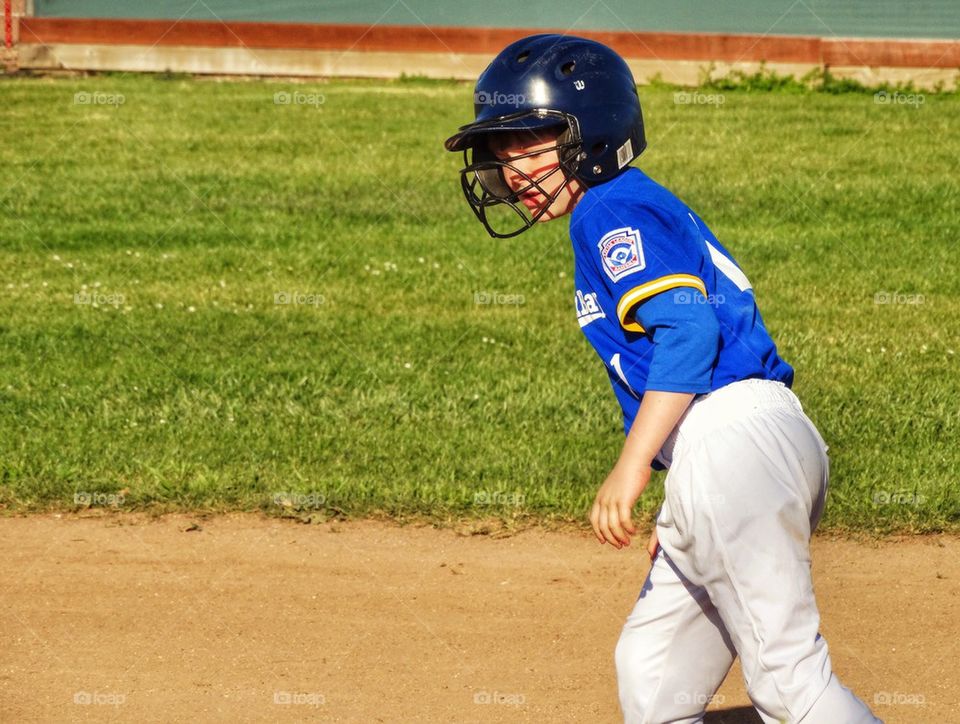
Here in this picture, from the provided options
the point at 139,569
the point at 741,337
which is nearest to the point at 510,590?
the point at 139,569

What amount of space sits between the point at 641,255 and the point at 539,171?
41 cm

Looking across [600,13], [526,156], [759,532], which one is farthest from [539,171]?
[600,13]

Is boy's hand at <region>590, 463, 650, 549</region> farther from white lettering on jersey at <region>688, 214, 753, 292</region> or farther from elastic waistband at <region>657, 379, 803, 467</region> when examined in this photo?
white lettering on jersey at <region>688, 214, 753, 292</region>

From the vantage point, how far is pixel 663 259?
2562mm

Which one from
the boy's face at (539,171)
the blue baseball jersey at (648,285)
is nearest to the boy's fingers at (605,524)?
the blue baseball jersey at (648,285)

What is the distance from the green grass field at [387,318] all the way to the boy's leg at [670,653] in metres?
2.16

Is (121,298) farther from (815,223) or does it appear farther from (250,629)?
(815,223)

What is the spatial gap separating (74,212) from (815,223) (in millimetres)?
5602

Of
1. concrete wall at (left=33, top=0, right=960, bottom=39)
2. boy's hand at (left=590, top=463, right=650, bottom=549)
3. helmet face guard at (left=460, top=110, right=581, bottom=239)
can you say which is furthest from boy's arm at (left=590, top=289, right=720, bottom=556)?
concrete wall at (left=33, top=0, right=960, bottom=39)

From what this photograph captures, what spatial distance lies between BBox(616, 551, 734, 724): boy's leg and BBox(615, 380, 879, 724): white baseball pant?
0.11 metres

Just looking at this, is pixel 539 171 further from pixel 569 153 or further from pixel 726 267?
pixel 726 267

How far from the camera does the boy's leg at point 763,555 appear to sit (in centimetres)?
250

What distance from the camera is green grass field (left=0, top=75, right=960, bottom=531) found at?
5.28 m

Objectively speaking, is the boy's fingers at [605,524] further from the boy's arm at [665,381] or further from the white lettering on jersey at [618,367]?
the white lettering on jersey at [618,367]
